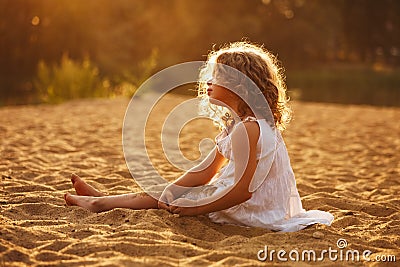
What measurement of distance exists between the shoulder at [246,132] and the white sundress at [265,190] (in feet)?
0.09

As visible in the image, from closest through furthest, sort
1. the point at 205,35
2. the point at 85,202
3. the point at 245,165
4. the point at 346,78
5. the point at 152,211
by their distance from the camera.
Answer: the point at 245,165, the point at 152,211, the point at 85,202, the point at 346,78, the point at 205,35

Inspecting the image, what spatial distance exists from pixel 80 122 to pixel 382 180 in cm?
375

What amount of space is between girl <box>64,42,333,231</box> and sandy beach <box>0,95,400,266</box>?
0.25 feet

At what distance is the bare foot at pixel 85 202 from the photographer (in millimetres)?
2908

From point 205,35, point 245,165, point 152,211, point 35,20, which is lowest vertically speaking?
point 152,211

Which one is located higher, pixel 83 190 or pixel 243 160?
pixel 243 160

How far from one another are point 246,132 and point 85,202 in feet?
3.24

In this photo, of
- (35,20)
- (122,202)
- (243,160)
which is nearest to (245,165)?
(243,160)

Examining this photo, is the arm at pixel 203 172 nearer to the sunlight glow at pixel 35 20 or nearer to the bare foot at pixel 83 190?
the bare foot at pixel 83 190

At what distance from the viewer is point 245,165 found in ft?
8.64

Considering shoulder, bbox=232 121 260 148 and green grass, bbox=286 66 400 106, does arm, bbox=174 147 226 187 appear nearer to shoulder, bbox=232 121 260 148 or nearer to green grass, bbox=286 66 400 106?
shoulder, bbox=232 121 260 148

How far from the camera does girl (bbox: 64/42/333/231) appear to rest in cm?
267

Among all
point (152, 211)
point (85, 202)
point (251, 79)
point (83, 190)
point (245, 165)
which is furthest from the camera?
point (83, 190)

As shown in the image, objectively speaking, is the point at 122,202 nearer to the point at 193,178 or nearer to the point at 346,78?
the point at 193,178
